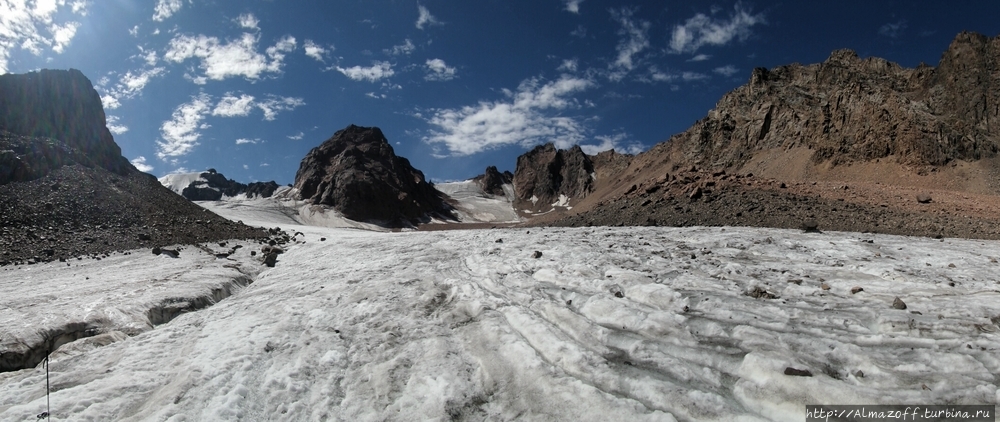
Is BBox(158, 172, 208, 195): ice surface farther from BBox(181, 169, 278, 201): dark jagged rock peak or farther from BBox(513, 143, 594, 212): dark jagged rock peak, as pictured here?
BBox(513, 143, 594, 212): dark jagged rock peak

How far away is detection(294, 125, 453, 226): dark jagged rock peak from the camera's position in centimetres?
10688

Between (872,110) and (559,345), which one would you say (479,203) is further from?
(559,345)

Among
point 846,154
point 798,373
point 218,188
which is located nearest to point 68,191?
point 798,373

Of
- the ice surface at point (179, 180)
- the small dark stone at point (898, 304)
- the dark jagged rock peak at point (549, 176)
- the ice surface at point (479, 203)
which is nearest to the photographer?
the small dark stone at point (898, 304)

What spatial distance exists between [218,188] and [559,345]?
16932cm

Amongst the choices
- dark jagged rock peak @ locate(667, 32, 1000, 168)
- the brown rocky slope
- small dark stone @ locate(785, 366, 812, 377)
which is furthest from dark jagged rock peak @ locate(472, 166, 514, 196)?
small dark stone @ locate(785, 366, 812, 377)

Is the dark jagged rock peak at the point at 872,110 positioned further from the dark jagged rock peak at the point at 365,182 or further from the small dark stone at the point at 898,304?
the dark jagged rock peak at the point at 365,182

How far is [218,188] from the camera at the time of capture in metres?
149

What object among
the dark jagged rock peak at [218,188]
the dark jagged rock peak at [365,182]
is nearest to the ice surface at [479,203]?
the dark jagged rock peak at [365,182]

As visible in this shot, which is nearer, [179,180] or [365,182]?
[365,182]

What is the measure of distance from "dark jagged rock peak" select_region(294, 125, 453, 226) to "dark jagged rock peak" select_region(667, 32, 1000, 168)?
237ft

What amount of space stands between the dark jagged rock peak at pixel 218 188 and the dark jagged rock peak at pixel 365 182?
72.4 feet

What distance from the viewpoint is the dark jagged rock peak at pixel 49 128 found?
23.8m

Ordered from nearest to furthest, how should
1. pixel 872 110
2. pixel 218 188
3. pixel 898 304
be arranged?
1. pixel 898 304
2. pixel 872 110
3. pixel 218 188
